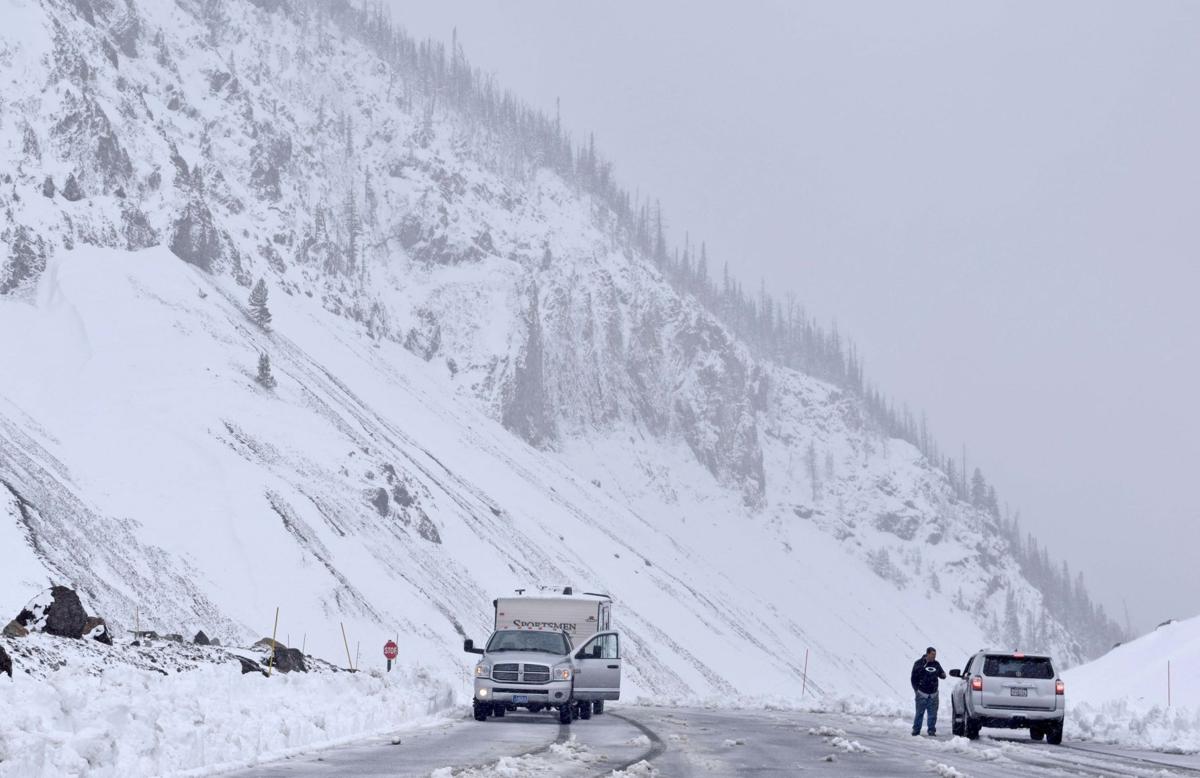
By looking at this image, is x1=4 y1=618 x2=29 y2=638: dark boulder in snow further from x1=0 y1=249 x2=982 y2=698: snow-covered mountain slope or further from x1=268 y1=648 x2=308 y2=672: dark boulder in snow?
x1=0 y1=249 x2=982 y2=698: snow-covered mountain slope

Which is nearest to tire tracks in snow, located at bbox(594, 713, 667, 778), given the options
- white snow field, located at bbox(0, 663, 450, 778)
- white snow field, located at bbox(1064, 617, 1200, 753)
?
white snow field, located at bbox(0, 663, 450, 778)

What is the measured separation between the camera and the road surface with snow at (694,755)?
14984 millimetres

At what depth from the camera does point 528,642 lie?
2812cm

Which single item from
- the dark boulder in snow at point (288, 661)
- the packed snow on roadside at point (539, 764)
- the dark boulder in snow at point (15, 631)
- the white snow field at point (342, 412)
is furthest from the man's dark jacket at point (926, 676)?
the dark boulder in snow at point (15, 631)

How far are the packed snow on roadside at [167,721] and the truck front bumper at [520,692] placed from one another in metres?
3.24

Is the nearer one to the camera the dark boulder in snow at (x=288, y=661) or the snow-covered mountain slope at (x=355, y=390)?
the dark boulder in snow at (x=288, y=661)

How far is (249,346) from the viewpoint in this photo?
7850 centimetres

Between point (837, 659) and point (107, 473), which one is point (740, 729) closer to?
point (107, 473)

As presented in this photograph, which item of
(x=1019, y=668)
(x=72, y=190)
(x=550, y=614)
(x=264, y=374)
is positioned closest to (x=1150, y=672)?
(x=1019, y=668)

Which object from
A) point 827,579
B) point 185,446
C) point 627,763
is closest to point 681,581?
point 185,446

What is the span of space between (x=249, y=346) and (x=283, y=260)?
129 ft

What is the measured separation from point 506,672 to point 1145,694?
21049 millimetres

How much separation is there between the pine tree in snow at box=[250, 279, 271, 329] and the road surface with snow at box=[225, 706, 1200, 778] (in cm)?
6509

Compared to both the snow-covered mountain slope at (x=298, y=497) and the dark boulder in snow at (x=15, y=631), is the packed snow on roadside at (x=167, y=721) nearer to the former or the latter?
the dark boulder in snow at (x=15, y=631)
